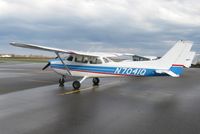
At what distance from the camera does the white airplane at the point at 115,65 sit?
13.6 metres

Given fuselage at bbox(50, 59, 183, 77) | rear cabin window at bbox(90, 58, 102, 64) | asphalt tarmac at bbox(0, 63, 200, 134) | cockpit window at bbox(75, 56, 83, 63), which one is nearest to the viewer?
asphalt tarmac at bbox(0, 63, 200, 134)

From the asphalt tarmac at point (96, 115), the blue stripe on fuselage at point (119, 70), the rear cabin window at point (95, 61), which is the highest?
the rear cabin window at point (95, 61)

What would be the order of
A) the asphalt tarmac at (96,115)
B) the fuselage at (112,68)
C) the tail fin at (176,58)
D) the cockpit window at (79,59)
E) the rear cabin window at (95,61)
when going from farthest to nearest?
the cockpit window at (79,59) → the rear cabin window at (95,61) → the fuselage at (112,68) → the tail fin at (176,58) → the asphalt tarmac at (96,115)

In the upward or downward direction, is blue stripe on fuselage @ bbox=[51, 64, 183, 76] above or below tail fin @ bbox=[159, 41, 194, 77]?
below

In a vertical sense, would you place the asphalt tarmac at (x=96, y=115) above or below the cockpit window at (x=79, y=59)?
below

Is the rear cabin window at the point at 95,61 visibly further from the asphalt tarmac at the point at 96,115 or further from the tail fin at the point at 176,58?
the asphalt tarmac at the point at 96,115

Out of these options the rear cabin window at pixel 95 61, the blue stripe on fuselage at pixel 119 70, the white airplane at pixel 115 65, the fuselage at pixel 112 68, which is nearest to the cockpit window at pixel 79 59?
the white airplane at pixel 115 65

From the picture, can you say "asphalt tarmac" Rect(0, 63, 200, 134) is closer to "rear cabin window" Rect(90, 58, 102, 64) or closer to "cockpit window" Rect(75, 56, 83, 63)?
"rear cabin window" Rect(90, 58, 102, 64)

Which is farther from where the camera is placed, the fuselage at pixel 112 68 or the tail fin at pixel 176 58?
the fuselage at pixel 112 68

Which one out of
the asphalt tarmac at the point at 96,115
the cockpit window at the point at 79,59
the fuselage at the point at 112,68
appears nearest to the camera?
the asphalt tarmac at the point at 96,115

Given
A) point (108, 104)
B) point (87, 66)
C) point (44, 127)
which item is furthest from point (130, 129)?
point (87, 66)

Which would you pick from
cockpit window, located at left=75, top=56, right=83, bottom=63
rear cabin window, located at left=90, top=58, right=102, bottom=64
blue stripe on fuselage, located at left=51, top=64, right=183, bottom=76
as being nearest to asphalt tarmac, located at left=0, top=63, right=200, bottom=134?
blue stripe on fuselage, located at left=51, top=64, right=183, bottom=76

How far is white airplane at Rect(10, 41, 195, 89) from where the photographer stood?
13633 mm

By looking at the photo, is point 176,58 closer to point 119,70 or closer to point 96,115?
point 119,70
